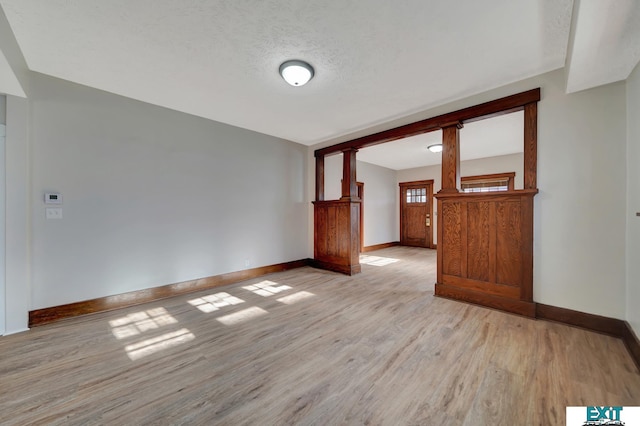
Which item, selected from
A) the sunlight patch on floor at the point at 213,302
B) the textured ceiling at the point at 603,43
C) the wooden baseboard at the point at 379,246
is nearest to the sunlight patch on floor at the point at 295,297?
the sunlight patch on floor at the point at 213,302

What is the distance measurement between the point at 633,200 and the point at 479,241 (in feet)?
3.98

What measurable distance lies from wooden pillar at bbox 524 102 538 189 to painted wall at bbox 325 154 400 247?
3.95 meters

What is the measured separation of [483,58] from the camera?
226cm

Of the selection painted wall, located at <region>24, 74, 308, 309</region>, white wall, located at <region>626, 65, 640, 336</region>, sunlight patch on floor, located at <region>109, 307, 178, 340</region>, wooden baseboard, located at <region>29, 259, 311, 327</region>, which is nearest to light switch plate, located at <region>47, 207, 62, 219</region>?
painted wall, located at <region>24, 74, 308, 309</region>

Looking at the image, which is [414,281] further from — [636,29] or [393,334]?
[636,29]

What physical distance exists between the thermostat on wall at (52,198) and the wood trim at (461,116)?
13.0ft

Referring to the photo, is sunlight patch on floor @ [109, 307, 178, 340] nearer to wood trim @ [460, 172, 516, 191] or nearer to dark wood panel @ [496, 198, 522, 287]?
dark wood panel @ [496, 198, 522, 287]

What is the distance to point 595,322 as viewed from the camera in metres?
2.21

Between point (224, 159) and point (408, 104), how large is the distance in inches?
113

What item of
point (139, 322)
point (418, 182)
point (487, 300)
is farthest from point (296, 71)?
point (418, 182)

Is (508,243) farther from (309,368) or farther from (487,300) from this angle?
(309,368)

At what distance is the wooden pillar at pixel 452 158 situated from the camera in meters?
3.10

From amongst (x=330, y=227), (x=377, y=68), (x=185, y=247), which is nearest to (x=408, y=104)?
(x=377, y=68)

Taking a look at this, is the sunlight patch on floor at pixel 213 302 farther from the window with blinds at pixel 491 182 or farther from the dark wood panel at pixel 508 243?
the window with blinds at pixel 491 182
